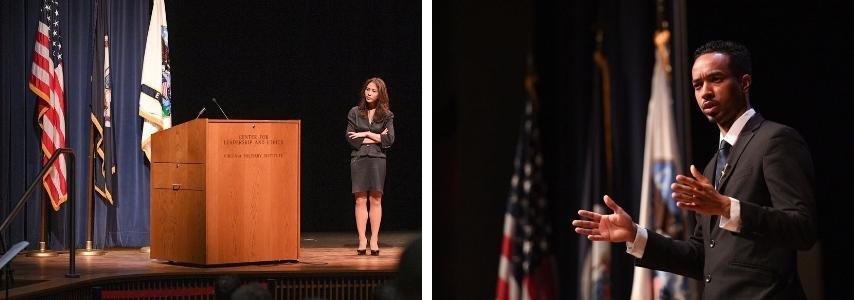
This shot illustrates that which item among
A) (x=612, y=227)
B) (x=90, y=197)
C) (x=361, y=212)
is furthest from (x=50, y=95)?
(x=612, y=227)

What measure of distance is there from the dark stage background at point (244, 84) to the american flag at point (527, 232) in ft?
15.2

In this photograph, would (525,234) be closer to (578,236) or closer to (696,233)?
(578,236)

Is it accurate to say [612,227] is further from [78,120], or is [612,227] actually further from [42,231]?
[78,120]

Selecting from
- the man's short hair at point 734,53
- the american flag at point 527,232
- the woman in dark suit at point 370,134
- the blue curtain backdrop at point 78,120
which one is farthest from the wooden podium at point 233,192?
the man's short hair at point 734,53

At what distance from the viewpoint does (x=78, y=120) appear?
249 inches

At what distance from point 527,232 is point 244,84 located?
16.0ft

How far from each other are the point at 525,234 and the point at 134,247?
4.66 m

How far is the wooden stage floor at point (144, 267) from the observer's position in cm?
445

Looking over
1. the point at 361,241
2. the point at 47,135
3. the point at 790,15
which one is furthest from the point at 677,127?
the point at 47,135

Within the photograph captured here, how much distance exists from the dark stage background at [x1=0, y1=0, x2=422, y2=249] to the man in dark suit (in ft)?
16.4

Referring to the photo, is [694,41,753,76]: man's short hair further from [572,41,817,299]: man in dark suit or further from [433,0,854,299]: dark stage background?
[433,0,854,299]: dark stage background

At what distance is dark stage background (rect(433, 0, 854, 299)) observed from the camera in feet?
7.82

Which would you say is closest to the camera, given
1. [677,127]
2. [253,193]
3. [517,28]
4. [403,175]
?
[677,127]

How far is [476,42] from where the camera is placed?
2479 millimetres
